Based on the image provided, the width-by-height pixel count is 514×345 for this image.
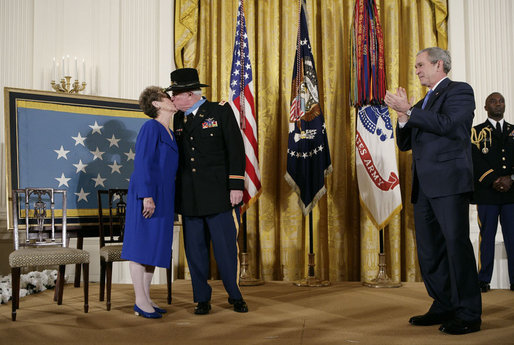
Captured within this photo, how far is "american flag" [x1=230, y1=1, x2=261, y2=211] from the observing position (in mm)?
4770

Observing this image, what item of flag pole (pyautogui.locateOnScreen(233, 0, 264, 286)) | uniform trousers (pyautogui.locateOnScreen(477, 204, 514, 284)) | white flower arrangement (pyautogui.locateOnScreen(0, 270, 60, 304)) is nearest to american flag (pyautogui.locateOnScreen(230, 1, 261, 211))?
flag pole (pyautogui.locateOnScreen(233, 0, 264, 286))

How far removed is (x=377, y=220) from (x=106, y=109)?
107 inches

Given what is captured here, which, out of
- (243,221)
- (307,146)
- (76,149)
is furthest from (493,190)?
(76,149)

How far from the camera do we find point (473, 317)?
2.66 m

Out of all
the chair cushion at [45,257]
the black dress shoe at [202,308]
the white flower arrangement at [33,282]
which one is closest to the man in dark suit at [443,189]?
the black dress shoe at [202,308]

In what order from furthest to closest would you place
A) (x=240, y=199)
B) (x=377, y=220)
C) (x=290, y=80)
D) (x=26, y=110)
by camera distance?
(x=290, y=80), (x=377, y=220), (x=26, y=110), (x=240, y=199)

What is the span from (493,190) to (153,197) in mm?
2969

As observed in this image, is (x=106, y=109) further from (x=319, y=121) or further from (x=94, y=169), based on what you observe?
(x=319, y=121)

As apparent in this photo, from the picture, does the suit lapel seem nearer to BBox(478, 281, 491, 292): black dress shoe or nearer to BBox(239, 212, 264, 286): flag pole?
BBox(478, 281, 491, 292): black dress shoe

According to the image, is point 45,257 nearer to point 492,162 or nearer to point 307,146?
point 307,146

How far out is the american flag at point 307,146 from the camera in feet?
15.7

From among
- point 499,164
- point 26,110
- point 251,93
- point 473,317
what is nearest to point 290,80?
point 251,93

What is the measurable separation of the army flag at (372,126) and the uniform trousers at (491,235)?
752 mm

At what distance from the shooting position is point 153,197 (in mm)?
3283
